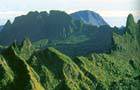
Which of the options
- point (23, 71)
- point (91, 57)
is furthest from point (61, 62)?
point (23, 71)

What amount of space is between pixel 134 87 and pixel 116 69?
1749 inches

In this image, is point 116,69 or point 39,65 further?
point 116,69

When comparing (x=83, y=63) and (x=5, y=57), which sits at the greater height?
(x=5, y=57)

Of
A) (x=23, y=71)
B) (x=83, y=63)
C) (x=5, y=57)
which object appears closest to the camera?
(x=23, y=71)

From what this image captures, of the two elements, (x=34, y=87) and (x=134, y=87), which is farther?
(x=134, y=87)

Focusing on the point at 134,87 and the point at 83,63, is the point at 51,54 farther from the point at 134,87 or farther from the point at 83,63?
the point at 134,87

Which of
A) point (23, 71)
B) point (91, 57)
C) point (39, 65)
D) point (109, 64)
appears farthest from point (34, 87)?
point (109, 64)

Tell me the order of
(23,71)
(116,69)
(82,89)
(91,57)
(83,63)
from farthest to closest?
(116,69) → (91,57) → (83,63) → (82,89) → (23,71)

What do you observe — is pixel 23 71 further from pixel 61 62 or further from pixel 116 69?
pixel 116 69

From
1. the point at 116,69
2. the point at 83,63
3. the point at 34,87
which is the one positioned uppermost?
the point at 34,87

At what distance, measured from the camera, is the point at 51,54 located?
157m

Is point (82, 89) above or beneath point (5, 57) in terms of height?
beneath

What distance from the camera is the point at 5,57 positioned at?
103 metres

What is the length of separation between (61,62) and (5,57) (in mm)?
53653
